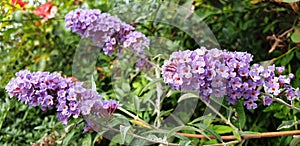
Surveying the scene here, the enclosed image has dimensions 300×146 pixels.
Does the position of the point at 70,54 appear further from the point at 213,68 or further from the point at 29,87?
the point at 213,68

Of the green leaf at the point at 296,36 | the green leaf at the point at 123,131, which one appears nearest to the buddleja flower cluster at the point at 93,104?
the green leaf at the point at 123,131

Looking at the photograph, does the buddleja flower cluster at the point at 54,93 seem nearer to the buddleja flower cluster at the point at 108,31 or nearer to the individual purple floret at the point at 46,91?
the individual purple floret at the point at 46,91

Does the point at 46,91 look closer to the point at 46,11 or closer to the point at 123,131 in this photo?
the point at 123,131

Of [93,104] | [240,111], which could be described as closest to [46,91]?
[93,104]

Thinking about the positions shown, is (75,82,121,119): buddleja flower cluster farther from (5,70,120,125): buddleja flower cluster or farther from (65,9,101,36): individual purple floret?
(65,9,101,36): individual purple floret

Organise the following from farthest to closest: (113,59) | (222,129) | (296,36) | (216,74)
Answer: (113,59) → (296,36) → (222,129) → (216,74)
